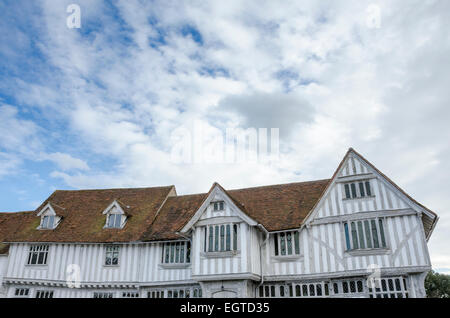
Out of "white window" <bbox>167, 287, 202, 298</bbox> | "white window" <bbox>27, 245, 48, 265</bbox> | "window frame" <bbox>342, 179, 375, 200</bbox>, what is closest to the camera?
"window frame" <bbox>342, 179, 375, 200</bbox>

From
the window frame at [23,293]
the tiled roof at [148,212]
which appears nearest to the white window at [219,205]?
the tiled roof at [148,212]

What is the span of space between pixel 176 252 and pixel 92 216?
7867mm

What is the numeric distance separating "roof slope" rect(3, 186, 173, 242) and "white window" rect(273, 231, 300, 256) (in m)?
8.86

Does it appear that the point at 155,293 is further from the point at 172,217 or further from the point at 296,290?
the point at 296,290

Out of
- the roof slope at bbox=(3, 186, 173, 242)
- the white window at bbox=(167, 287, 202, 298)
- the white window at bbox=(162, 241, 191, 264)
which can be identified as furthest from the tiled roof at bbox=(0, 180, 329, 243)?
the white window at bbox=(167, 287, 202, 298)

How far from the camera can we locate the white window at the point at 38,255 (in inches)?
899

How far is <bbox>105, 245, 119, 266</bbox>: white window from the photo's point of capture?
22047 mm

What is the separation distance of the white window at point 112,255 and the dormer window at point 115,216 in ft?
5.15

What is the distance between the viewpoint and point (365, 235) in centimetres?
1736

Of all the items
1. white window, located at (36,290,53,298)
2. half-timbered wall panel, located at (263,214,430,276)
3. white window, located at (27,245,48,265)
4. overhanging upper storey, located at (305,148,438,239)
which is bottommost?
white window, located at (36,290,53,298)

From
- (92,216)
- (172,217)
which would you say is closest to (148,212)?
(172,217)

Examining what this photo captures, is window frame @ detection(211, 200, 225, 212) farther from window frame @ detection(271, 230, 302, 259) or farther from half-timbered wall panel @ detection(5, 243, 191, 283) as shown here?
half-timbered wall panel @ detection(5, 243, 191, 283)

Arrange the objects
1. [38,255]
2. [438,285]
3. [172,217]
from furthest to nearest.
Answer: [438,285]
[172,217]
[38,255]
